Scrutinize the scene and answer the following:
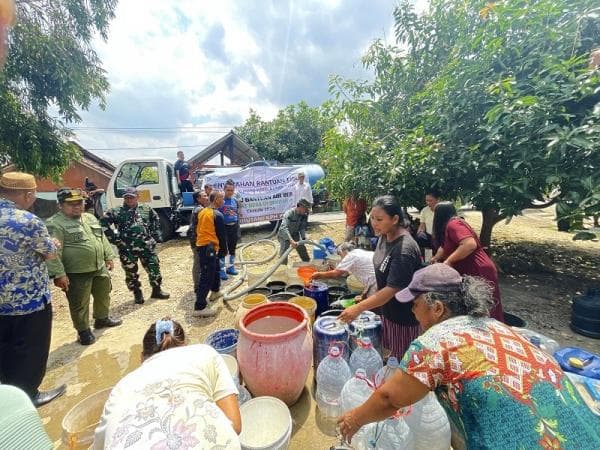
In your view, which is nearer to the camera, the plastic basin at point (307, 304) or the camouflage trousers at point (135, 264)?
the plastic basin at point (307, 304)

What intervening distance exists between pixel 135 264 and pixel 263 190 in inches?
222

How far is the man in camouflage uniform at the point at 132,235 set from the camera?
4.46m

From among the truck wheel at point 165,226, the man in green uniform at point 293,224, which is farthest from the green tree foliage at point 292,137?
the man in green uniform at point 293,224

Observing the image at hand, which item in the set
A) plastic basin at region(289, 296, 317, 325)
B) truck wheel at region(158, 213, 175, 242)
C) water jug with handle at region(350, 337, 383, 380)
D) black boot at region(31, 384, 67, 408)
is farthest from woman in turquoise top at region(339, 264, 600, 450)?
truck wheel at region(158, 213, 175, 242)

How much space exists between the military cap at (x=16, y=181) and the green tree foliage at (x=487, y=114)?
4.41 meters

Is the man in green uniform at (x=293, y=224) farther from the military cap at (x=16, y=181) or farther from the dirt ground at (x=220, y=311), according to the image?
the military cap at (x=16, y=181)

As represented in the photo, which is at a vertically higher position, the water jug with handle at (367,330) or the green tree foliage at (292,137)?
the green tree foliage at (292,137)

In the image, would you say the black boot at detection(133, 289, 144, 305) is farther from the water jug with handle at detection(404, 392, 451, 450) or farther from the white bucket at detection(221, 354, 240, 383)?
the water jug with handle at detection(404, 392, 451, 450)

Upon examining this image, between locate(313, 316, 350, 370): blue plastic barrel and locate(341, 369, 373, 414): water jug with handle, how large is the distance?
0.44m

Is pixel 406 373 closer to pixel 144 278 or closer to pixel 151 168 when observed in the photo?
pixel 144 278

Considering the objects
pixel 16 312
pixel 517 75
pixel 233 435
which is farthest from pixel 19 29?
pixel 517 75

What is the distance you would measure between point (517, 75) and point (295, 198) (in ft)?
22.9

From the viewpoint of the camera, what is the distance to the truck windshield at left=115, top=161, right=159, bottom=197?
8.17m

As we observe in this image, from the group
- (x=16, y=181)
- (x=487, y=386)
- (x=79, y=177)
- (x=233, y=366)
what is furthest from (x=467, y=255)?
(x=79, y=177)
